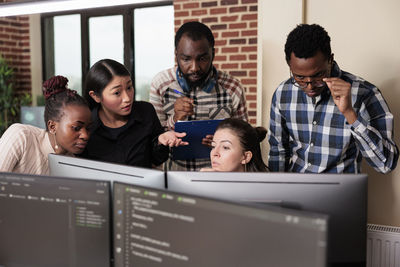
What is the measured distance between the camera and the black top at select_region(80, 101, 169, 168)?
5.90ft

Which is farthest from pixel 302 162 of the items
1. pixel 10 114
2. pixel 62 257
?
pixel 10 114

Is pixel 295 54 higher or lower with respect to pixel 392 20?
lower

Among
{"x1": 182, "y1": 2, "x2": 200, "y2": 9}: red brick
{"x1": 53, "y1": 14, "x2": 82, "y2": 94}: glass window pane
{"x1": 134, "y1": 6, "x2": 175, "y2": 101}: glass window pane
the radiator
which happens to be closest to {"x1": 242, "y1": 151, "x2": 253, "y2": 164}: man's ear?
the radiator

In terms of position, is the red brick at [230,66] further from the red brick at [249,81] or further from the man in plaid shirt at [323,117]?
the man in plaid shirt at [323,117]

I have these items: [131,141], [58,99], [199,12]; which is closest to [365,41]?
[131,141]

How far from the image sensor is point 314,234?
74cm

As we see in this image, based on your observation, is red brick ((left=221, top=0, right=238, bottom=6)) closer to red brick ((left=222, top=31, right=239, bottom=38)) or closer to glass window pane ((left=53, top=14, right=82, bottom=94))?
red brick ((left=222, top=31, right=239, bottom=38))

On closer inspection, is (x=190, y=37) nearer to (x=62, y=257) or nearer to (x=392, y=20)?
(x=392, y=20)

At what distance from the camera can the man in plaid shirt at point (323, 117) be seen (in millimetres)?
1552

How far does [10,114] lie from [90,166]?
13.4 feet

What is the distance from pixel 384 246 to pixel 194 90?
1.32 metres

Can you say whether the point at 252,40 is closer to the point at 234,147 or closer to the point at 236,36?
the point at 236,36

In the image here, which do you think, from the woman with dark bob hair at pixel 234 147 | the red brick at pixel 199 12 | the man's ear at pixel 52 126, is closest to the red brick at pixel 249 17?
the red brick at pixel 199 12

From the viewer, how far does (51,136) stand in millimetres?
1631
